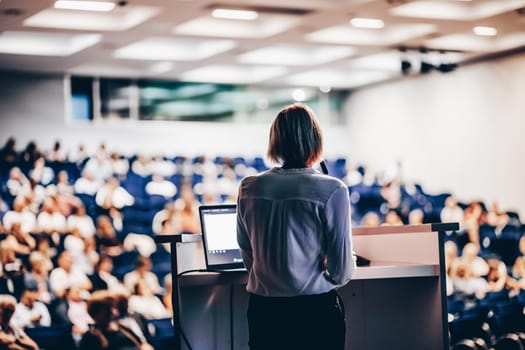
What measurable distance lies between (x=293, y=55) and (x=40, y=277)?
5446mm

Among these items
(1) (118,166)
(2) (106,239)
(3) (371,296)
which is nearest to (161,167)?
(1) (118,166)

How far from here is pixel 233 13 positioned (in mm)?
8492

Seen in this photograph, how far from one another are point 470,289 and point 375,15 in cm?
307

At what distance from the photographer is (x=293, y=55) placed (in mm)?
10961

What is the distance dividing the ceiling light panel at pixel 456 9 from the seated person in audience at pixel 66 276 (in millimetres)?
4039

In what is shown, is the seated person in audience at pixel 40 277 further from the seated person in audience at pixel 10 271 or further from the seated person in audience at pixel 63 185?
the seated person in audience at pixel 63 185

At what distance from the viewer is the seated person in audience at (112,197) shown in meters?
9.03

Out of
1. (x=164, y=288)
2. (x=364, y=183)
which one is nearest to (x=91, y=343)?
(x=164, y=288)

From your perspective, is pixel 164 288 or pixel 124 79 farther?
pixel 124 79

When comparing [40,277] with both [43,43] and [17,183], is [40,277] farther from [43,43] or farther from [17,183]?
[43,43]

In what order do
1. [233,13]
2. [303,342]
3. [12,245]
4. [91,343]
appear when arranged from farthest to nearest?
[233,13], [12,245], [91,343], [303,342]

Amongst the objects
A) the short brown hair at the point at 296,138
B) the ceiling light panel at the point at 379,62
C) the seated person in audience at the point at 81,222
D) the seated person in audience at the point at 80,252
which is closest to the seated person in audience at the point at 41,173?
the seated person in audience at the point at 81,222

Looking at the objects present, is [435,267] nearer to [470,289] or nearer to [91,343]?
[91,343]

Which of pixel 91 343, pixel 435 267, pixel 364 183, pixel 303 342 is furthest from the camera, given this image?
pixel 364 183
